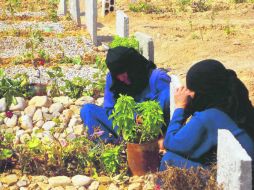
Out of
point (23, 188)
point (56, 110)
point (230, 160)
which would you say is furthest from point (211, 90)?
point (56, 110)

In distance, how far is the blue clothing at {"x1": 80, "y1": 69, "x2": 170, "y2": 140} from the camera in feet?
16.3

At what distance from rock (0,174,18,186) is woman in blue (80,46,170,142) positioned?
0.90m

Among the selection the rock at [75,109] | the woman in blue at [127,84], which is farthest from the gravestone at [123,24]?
the woman in blue at [127,84]

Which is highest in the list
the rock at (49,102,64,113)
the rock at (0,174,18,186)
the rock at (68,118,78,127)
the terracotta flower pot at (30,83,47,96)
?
the terracotta flower pot at (30,83,47,96)

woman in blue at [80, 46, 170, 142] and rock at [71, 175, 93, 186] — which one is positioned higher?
woman in blue at [80, 46, 170, 142]

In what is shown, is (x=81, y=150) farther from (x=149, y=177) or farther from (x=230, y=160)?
(x=230, y=160)

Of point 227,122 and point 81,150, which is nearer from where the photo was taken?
point 227,122

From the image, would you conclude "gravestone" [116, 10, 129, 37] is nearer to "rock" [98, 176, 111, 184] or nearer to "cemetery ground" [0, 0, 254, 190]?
"cemetery ground" [0, 0, 254, 190]

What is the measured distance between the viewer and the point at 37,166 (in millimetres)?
4641

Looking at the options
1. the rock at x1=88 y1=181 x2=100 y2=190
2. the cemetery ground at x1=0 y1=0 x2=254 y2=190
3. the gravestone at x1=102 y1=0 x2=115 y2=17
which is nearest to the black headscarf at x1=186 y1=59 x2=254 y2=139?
the cemetery ground at x1=0 y1=0 x2=254 y2=190

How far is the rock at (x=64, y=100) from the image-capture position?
21.1ft

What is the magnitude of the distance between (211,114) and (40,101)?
3122 mm

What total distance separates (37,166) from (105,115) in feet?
2.87

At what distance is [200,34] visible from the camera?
10.7 m
